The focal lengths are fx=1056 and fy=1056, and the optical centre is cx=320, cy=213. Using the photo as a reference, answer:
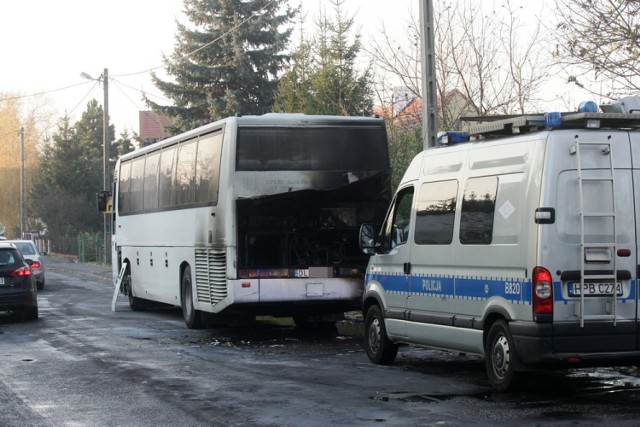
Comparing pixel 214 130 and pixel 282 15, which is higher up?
pixel 282 15

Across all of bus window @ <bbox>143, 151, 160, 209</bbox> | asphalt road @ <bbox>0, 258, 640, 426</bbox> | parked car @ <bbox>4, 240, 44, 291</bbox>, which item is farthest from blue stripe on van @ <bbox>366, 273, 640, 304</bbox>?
parked car @ <bbox>4, 240, 44, 291</bbox>

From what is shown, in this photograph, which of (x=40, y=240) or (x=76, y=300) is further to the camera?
(x=40, y=240)

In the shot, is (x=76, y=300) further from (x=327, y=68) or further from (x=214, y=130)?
(x=214, y=130)

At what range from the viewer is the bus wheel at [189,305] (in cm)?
1830

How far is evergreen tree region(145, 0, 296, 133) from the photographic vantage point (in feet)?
148

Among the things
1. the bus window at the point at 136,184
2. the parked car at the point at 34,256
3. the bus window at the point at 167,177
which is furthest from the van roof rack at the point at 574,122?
the parked car at the point at 34,256

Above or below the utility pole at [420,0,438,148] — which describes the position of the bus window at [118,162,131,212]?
below

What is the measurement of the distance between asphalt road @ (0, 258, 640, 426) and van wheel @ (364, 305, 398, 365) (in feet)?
0.52

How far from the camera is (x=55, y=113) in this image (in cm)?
10156

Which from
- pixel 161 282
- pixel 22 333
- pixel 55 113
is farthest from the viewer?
pixel 55 113

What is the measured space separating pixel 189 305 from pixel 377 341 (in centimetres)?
632

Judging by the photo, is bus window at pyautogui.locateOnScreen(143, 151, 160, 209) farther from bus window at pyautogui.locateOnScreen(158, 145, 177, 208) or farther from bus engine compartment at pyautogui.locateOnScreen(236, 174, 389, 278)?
bus engine compartment at pyautogui.locateOnScreen(236, 174, 389, 278)

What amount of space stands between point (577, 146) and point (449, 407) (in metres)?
2.62

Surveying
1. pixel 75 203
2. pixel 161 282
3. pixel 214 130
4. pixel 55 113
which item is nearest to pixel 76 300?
pixel 161 282
